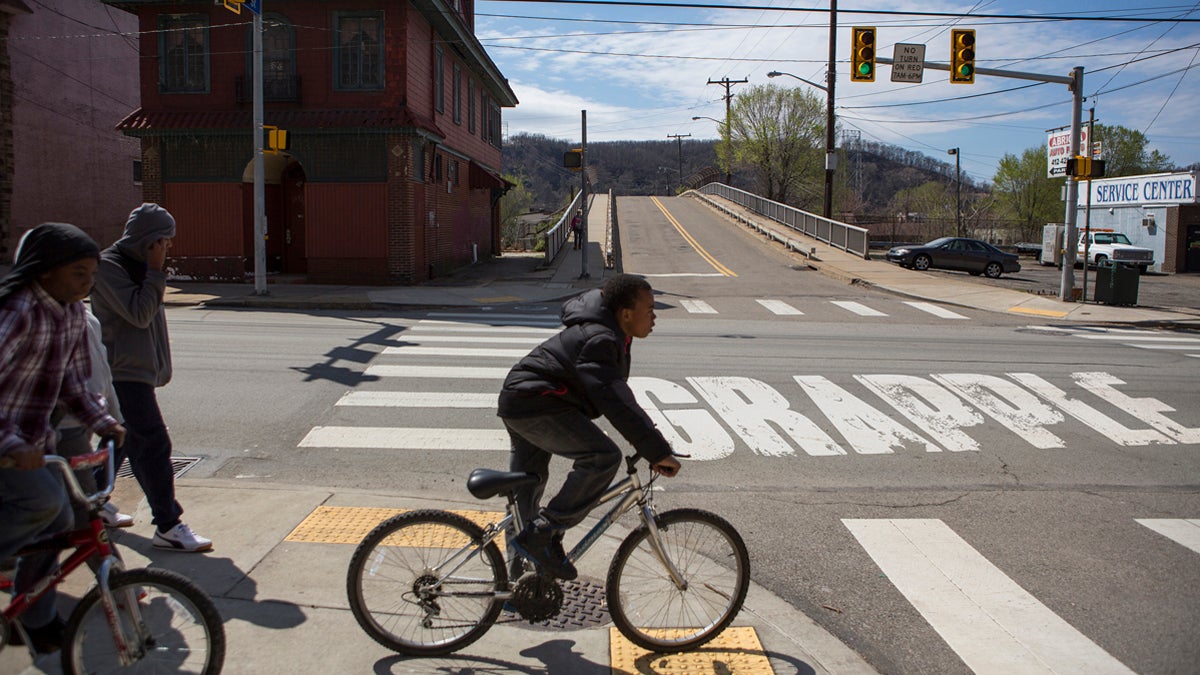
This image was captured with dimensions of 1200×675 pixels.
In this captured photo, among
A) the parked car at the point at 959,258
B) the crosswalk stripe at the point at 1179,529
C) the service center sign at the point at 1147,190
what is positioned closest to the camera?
the crosswalk stripe at the point at 1179,529

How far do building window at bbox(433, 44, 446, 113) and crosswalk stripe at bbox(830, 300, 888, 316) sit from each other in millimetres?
12834

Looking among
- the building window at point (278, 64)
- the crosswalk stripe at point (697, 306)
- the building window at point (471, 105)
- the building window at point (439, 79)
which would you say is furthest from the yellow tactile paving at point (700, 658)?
the building window at point (471, 105)

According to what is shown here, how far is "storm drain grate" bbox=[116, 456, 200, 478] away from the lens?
677 centimetres

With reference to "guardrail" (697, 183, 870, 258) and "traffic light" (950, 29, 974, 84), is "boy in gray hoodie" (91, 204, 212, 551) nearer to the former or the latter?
"traffic light" (950, 29, 974, 84)

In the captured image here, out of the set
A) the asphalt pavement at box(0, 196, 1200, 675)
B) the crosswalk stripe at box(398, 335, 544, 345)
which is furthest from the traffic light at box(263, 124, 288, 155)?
the asphalt pavement at box(0, 196, 1200, 675)

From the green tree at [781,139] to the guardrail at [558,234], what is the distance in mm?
19958

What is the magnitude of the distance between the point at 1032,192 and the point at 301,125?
61.3 meters

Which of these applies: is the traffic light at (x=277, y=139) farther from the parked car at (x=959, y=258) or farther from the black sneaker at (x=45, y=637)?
the parked car at (x=959, y=258)

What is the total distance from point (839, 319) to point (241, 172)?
15.5 meters

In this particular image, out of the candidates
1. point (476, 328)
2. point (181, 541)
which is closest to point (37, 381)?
point (181, 541)

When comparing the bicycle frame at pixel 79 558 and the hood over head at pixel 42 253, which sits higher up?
the hood over head at pixel 42 253

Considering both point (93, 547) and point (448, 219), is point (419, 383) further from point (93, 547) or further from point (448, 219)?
point (448, 219)

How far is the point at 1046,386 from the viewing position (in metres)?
10.6

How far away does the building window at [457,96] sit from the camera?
28.5 m
